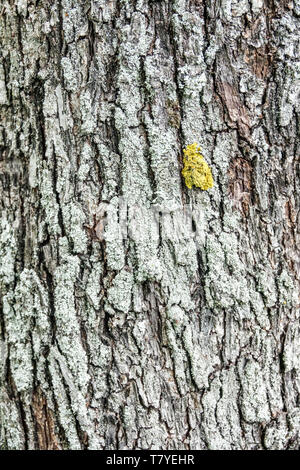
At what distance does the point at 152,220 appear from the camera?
1.36 m

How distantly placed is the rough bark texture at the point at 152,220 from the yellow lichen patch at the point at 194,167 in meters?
0.03

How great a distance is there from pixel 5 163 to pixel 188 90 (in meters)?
0.73

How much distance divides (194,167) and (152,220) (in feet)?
0.77

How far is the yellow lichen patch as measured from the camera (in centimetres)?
136

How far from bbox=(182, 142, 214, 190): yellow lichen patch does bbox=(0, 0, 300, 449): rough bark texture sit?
28 millimetres

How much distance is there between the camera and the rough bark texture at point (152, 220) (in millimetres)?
1345

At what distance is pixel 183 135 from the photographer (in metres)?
1.36

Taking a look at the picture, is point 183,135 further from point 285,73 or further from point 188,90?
point 285,73

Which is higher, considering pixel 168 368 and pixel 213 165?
pixel 213 165

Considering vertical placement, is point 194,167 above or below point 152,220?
above

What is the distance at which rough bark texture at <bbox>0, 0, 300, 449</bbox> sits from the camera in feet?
4.41

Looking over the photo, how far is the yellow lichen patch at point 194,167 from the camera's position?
1358 mm

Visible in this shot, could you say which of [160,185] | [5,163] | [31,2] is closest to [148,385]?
[160,185]
